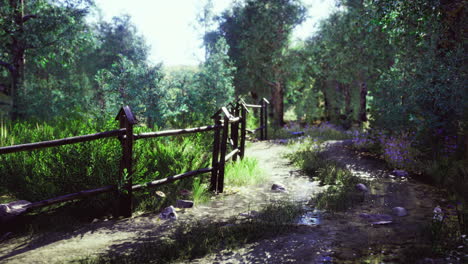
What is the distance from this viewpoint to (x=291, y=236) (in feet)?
14.3

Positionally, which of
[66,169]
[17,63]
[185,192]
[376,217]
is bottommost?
[376,217]

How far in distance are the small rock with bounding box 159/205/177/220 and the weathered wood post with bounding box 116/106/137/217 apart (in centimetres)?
49

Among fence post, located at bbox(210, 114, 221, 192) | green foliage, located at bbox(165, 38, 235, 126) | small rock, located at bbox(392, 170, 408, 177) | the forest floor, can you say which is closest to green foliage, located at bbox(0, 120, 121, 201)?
the forest floor

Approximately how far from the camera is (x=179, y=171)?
6.64 metres

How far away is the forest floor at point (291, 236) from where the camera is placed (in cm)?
372

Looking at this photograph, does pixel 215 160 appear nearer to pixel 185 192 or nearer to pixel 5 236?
pixel 185 192

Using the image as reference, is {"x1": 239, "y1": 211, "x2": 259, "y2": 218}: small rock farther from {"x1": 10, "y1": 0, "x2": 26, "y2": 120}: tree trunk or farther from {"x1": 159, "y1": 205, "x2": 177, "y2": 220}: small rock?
{"x1": 10, "y1": 0, "x2": 26, "y2": 120}: tree trunk

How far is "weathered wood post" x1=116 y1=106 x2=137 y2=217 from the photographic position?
16.0 feet

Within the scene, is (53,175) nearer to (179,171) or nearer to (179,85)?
(179,171)

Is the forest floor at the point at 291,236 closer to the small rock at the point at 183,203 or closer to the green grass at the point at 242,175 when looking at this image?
the small rock at the point at 183,203

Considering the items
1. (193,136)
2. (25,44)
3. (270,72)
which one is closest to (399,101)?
(193,136)

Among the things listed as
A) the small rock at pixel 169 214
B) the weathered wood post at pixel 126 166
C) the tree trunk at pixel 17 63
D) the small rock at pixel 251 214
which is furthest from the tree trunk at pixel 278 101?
the weathered wood post at pixel 126 166

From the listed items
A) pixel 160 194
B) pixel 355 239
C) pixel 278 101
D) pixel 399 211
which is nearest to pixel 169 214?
pixel 160 194

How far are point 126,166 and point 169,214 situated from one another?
99cm
